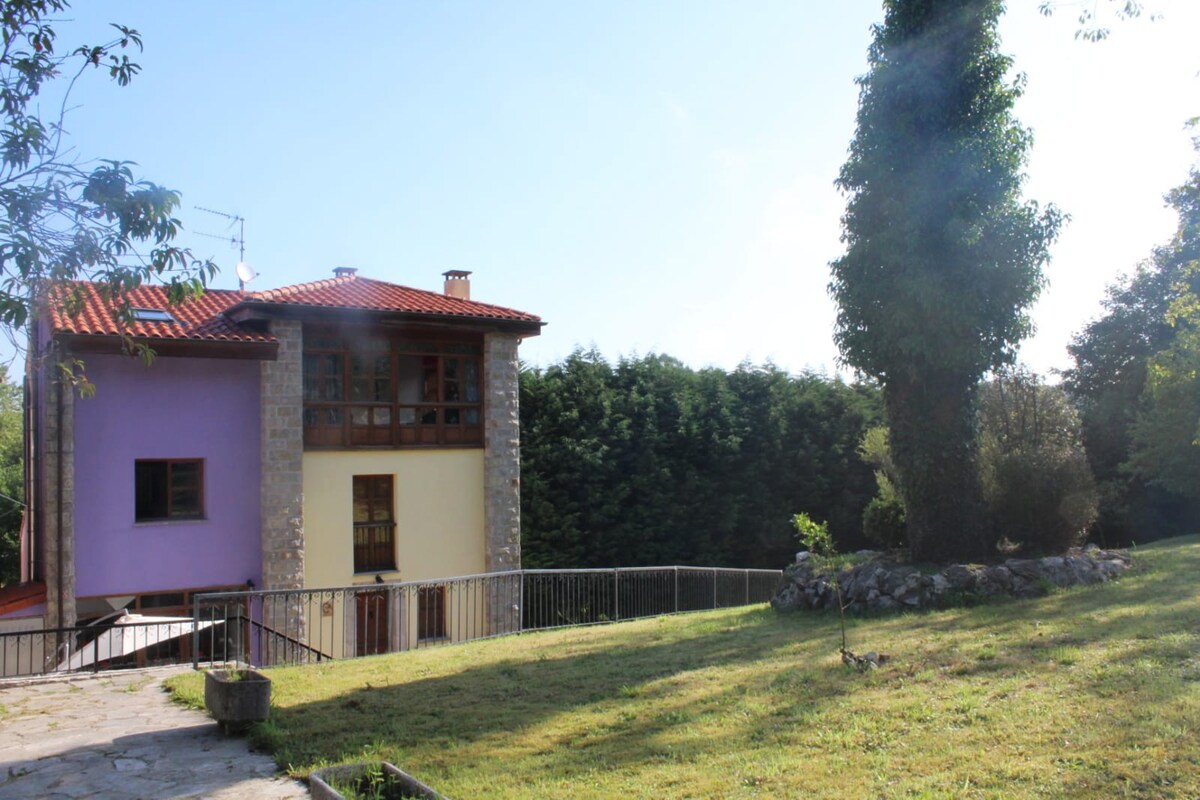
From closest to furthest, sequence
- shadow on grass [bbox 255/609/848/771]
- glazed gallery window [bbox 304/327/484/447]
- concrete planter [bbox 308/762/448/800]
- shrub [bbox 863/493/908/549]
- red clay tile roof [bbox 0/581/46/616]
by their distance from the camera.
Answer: concrete planter [bbox 308/762/448/800]
shadow on grass [bbox 255/609/848/771]
shrub [bbox 863/493/908/549]
red clay tile roof [bbox 0/581/46/616]
glazed gallery window [bbox 304/327/484/447]

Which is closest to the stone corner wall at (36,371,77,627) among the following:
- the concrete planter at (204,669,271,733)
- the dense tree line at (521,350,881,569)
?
the dense tree line at (521,350,881,569)

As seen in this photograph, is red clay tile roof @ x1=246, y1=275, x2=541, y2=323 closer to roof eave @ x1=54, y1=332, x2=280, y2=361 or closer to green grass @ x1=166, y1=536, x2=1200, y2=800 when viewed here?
roof eave @ x1=54, y1=332, x2=280, y2=361

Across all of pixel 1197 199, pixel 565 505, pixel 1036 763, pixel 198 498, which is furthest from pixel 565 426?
pixel 1036 763

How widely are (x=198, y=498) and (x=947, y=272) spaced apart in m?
14.7

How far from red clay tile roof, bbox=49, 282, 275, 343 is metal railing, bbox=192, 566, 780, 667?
5200mm

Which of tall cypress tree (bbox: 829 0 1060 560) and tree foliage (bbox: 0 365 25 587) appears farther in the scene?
tree foliage (bbox: 0 365 25 587)

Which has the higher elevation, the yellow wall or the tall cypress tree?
the tall cypress tree

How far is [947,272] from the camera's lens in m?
13.5

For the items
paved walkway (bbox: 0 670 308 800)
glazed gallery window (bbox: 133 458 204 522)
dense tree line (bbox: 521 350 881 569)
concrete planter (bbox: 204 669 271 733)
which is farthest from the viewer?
dense tree line (bbox: 521 350 881 569)

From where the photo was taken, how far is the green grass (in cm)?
564

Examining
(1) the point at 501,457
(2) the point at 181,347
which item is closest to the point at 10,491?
(2) the point at 181,347

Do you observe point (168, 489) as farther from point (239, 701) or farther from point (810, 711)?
point (810, 711)

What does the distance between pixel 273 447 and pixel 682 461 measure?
12.3 meters

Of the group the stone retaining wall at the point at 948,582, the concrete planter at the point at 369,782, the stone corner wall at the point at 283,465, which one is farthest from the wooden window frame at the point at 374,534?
the concrete planter at the point at 369,782
